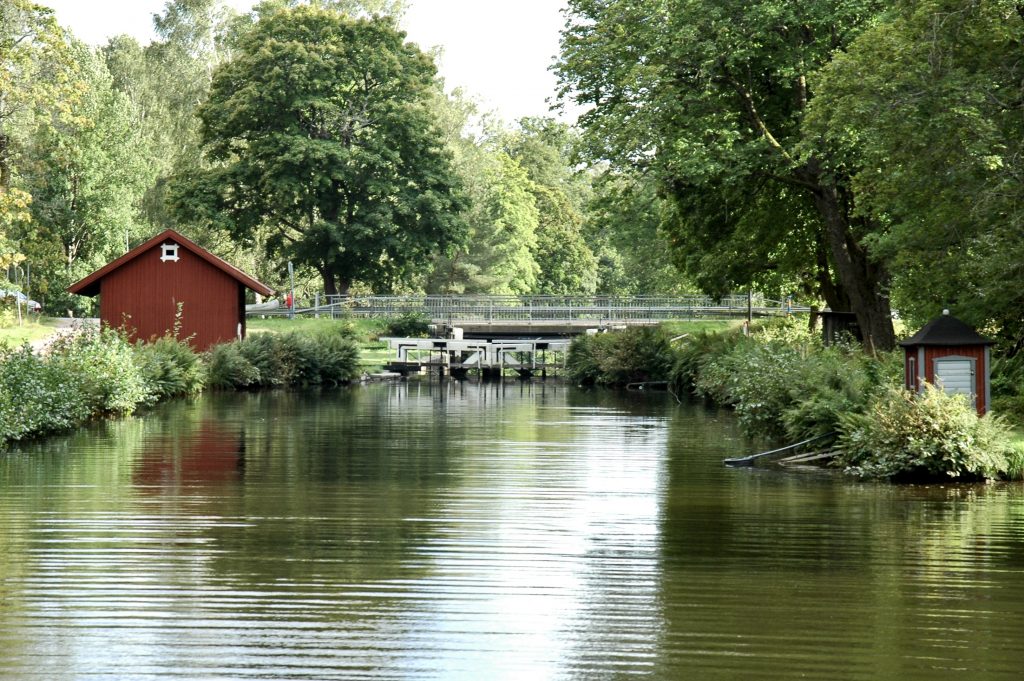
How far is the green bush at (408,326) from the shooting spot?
59.2 meters

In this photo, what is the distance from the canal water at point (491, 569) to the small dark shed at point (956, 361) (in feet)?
6.35

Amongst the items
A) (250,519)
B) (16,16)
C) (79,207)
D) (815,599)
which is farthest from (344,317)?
(815,599)

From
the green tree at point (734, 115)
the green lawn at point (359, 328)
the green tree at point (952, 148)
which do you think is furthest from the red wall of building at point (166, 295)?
the green tree at point (952, 148)

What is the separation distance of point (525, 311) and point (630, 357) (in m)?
18.7

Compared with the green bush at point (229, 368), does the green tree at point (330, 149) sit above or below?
above

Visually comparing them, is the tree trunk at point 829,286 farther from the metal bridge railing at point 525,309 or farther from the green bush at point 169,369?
the metal bridge railing at point 525,309

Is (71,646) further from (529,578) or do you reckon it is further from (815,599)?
(815,599)

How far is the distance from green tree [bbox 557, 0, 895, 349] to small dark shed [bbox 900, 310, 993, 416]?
962 centimetres

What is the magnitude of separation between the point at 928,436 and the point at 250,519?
28.6ft

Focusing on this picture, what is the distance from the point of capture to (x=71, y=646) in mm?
8688

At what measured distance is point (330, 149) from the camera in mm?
59062

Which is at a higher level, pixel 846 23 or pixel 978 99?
pixel 846 23

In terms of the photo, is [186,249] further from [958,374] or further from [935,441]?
[935,441]

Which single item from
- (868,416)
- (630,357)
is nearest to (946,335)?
(868,416)
